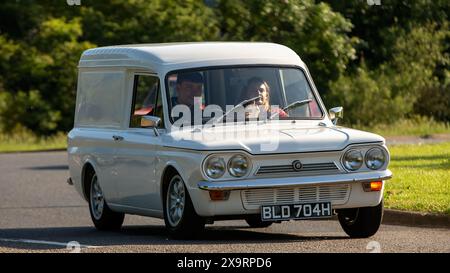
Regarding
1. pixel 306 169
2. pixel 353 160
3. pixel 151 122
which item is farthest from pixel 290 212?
pixel 151 122

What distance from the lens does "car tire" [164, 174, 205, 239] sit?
1210cm

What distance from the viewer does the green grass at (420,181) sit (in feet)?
48.4

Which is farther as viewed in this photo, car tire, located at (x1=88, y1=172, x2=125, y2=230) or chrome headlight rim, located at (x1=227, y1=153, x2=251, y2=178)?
car tire, located at (x1=88, y1=172, x2=125, y2=230)

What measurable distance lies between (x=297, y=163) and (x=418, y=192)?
455 cm

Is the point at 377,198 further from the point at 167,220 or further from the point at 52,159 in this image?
the point at 52,159

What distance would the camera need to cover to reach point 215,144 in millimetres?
11805

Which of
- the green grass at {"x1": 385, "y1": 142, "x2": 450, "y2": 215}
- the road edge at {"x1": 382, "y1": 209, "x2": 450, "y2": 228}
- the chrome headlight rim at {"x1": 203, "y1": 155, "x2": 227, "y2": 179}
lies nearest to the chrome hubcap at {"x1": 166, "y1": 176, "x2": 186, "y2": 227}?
the chrome headlight rim at {"x1": 203, "y1": 155, "x2": 227, "y2": 179}

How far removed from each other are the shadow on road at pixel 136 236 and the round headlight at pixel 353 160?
0.82 m

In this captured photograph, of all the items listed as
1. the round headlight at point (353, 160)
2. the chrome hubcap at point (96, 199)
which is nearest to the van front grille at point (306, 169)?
the round headlight at point (353, 160)

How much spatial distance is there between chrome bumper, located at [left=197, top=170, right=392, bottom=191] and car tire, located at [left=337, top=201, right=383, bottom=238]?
48 centimetres

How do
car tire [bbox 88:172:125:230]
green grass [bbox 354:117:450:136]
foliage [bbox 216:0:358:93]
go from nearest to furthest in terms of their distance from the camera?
1. car tire [bbox 88:172:125:230]
2. foliage [bbox 216:0:358:93]
3. green grass [bbox 354:117:450:136]

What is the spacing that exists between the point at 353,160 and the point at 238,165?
110cm

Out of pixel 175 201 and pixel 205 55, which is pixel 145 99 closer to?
pixel 205 55

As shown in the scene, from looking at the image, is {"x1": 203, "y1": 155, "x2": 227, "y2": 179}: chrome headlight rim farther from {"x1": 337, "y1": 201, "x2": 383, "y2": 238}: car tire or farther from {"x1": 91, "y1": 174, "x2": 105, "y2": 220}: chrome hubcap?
{"x1": 91, "y1": 174, "x2": 105, "y2": 220}: chrome hubcap
